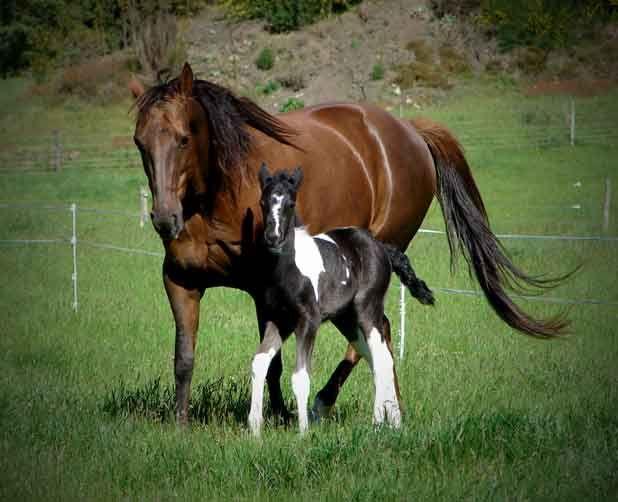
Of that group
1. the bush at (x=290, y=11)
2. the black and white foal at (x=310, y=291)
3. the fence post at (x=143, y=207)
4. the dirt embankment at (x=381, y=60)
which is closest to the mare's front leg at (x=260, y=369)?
the black and white foal at (x=310, y=291)

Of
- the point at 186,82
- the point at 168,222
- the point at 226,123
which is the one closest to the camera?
the point at 168,222

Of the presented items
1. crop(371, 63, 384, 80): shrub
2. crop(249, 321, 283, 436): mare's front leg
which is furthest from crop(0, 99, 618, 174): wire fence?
crop(249, 321, 283, 436): mare's front leg

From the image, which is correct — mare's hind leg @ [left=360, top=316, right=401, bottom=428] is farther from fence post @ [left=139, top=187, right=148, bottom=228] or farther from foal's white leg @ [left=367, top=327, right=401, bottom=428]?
fence post @ [left=139, top=187, right=148, bottom=228]

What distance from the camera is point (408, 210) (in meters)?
6.92

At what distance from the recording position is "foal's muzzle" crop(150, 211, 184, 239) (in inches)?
179

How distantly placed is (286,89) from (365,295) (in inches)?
1290

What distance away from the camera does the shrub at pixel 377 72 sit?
36.3 meters

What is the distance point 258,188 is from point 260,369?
122 centimetres

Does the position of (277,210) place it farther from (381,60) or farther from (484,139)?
(381,60)

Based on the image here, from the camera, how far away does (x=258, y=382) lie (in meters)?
4.83

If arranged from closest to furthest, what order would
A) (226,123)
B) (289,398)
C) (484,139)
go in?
1. (226,123)
2. (289,398)
3. (484,139)

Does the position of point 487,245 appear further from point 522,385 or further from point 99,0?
point 99,0

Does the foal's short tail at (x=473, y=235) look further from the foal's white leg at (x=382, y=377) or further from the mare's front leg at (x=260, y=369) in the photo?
the mare's front leg at (x=260, y=369)

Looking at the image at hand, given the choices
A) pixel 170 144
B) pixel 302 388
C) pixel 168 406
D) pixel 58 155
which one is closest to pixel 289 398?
pixel 168 406
